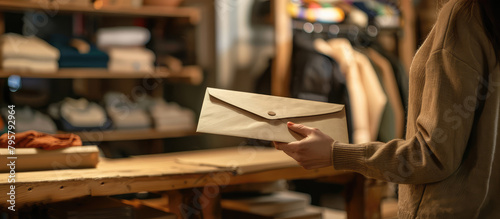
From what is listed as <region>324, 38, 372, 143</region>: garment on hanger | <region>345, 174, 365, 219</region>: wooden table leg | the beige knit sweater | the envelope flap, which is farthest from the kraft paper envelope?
<region>324, 38, 372, 143</region>: garment on hanger

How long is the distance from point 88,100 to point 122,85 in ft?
0.79

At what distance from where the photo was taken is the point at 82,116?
9.53 feet

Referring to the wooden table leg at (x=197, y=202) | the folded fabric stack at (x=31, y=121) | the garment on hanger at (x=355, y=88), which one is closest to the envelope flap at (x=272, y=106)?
the wooden table leg at (x=197, y=202)

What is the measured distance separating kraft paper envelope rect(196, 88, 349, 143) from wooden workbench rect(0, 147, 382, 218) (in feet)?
0.96

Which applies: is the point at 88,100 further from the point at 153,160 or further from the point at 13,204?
the point at 13,204

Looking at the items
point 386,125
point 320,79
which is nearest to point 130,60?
point 320,79

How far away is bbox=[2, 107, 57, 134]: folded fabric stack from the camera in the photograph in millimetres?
2738

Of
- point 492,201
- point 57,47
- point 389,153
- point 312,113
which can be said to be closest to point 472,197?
point 492,201

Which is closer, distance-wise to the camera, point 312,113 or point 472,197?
point 472,197

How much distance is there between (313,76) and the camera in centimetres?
304

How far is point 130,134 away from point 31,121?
0.55 m

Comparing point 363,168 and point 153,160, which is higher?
point 363,168

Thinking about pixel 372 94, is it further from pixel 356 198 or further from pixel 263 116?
pixel 263 116

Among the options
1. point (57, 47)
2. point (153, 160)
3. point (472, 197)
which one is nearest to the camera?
point (472, 197)
